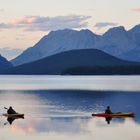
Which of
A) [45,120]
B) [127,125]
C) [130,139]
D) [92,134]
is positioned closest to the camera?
[130,139]

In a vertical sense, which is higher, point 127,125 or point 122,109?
point 122,109

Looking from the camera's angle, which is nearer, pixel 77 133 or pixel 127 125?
pixel 77 133

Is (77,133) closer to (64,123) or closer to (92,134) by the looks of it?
(92,134)

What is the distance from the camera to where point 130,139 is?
159ft

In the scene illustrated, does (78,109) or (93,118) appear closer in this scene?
(93,118)

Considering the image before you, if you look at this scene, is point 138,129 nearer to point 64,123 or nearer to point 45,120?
point 64,123

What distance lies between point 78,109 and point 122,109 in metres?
7.38

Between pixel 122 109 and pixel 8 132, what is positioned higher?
pixel 122 109

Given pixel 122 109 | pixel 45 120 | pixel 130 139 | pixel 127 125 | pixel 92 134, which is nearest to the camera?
pixel 130 139

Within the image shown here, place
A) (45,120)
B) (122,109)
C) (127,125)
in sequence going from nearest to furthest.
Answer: (127,125) < (45,120) < (122,109)

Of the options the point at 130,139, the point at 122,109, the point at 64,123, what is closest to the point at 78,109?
the point at 122,109

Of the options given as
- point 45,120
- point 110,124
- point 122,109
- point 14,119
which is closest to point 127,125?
point 110,124

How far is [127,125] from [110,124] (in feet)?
7.54

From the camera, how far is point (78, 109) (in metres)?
85.5
